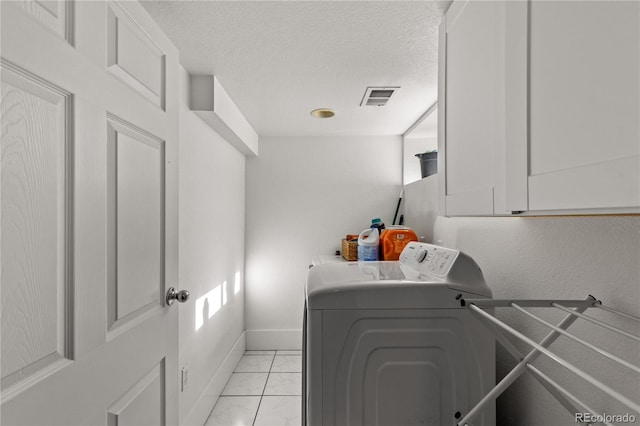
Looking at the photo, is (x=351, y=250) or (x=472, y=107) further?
(x=351, y=250)

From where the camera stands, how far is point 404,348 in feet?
3.82

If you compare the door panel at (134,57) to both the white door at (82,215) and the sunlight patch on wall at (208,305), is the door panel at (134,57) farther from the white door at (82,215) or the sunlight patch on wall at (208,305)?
the sunlight patch on wall at (208,305)

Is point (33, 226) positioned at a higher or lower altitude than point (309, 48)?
lower

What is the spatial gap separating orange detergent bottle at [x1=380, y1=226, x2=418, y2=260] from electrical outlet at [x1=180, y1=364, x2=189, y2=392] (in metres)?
1.39

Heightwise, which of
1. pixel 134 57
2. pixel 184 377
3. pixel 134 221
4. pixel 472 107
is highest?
pixel 134 57

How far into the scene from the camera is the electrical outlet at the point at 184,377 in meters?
1.84

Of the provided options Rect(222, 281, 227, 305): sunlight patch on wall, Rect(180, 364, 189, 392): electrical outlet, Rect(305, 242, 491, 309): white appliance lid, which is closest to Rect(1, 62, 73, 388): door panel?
Rect(305, 242, 491, 309): white appliance lid

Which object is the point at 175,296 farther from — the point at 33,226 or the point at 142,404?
the point at 33,226

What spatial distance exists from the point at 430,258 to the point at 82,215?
1170 mm

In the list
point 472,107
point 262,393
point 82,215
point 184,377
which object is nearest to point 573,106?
point 472,107

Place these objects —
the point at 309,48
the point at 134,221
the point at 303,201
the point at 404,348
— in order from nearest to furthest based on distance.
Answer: the point at 134,221
the point at 404,348
the point at 309,48
the point at 303,201

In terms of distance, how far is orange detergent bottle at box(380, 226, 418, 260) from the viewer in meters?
2.27

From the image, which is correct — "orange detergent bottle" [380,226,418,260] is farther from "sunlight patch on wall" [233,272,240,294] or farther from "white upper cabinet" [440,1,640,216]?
"sunlight patch on wall" [233,272,240,294]

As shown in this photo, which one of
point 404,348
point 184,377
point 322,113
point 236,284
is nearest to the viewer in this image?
point 404,348
